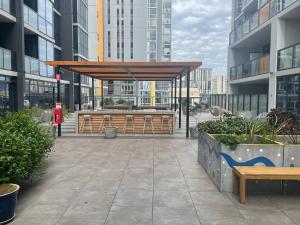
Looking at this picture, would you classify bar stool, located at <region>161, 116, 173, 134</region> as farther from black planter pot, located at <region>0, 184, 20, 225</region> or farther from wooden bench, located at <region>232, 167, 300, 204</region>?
black planter pot, located at <region>0, 184, 20, 225</region>

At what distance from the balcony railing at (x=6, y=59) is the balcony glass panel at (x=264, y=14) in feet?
50.1

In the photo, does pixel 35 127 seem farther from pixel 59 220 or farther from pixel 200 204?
pixel 200 204

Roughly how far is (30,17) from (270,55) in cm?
1554

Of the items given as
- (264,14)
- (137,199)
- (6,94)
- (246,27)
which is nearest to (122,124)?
(6,94)

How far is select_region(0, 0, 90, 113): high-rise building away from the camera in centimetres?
1750

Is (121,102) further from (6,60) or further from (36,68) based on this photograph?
(6,60)

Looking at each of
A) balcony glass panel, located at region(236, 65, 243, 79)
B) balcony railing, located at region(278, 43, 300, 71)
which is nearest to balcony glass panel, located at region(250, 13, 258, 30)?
balcony glass panel, located at region(236, 65, 243, 79)

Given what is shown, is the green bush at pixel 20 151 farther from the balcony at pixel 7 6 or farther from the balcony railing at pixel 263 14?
the balcony railing at pixel 263 14

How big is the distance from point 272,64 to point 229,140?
39.0 ft

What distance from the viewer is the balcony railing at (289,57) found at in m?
13.5

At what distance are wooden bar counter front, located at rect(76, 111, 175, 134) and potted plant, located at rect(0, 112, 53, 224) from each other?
26.0 ft

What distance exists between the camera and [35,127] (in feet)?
23.0

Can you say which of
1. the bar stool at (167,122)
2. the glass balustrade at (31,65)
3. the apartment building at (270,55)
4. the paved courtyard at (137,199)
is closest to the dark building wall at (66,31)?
the glass balustrade at (31,65)

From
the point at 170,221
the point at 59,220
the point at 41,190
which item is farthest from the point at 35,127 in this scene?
the point at 170,221
